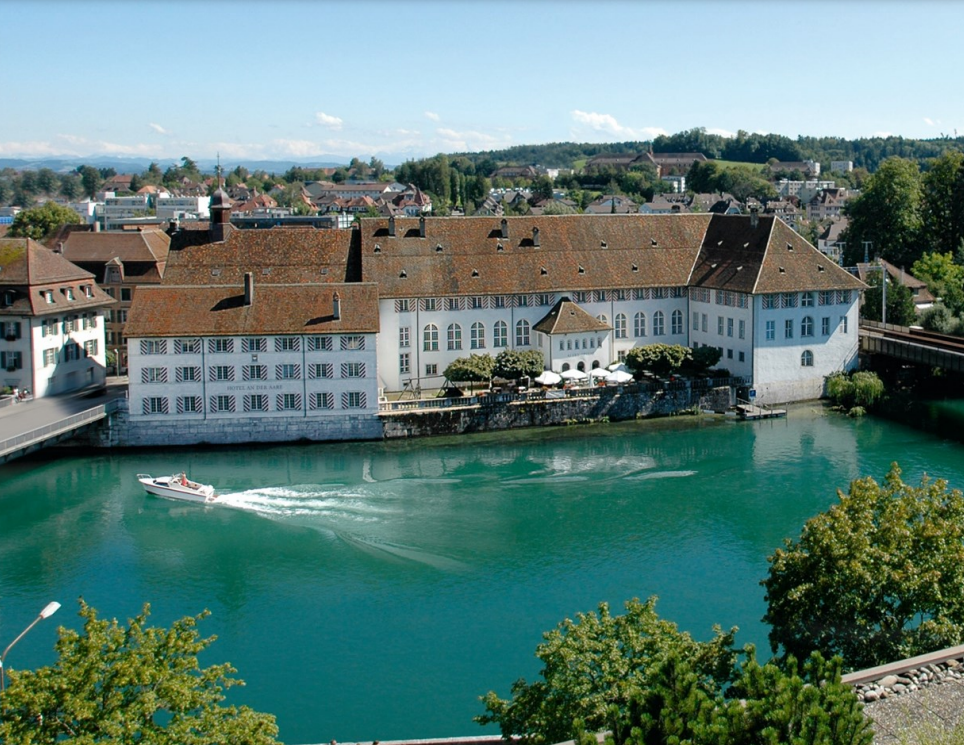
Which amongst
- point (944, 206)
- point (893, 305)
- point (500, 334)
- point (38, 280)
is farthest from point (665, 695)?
point (944, 206)

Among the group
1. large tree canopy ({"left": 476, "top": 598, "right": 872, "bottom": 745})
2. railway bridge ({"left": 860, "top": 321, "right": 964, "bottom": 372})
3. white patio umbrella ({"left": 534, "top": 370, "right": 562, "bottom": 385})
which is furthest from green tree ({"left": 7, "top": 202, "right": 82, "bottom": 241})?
large tree canopy ({"left": 476, "top": 598, "right": 872, "bottom": 745})

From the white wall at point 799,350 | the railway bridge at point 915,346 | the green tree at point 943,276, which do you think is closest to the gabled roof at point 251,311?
the white wall at point 799,350

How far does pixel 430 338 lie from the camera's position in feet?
176

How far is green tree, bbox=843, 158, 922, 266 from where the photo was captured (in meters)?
79.0

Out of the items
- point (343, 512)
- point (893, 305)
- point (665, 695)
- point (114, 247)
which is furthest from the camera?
point (893, 305)

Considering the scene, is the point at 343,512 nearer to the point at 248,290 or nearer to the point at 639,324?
the point at 248,290

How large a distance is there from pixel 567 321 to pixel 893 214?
3658 cm

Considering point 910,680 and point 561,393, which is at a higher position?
point 561,393

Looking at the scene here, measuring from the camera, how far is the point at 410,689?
25031mm

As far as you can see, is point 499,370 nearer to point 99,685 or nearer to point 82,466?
point 82,466

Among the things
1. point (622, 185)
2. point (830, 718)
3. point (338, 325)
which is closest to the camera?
point (830, 718)

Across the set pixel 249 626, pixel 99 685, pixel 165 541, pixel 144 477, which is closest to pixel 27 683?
pixel 99 685

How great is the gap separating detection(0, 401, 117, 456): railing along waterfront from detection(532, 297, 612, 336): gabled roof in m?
19.1

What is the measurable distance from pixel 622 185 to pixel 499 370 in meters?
150
